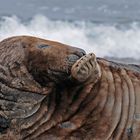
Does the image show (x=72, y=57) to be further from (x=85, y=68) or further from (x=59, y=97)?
(x=59, y=97)

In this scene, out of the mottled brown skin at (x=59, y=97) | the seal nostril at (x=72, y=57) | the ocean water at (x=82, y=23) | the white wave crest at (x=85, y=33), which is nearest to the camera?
the mottled brown skin at (x=59, y=97)

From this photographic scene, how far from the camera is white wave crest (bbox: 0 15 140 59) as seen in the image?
45.4ft

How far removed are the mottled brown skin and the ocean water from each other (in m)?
7.57

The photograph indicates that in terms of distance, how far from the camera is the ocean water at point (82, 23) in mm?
14312

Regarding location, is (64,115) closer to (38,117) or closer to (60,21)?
(38,117)

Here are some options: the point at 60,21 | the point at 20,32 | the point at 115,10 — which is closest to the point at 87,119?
the point at 20,32

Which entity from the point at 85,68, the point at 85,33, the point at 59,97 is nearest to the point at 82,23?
the point at 85,33

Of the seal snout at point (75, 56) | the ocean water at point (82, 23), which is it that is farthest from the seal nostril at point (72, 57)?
the ocean water at point (82, 23)

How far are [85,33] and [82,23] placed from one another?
157 centimetres

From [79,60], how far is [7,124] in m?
0.61

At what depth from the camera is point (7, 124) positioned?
526cm

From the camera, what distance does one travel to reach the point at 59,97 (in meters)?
5.53

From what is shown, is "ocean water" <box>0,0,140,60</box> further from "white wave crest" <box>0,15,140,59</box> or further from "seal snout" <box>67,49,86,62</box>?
"seal snout" <box>67,49,86,62</box>

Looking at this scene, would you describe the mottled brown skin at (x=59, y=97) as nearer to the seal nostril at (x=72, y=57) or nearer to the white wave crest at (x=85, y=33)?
the seal nostril at (x=72, y=57)
